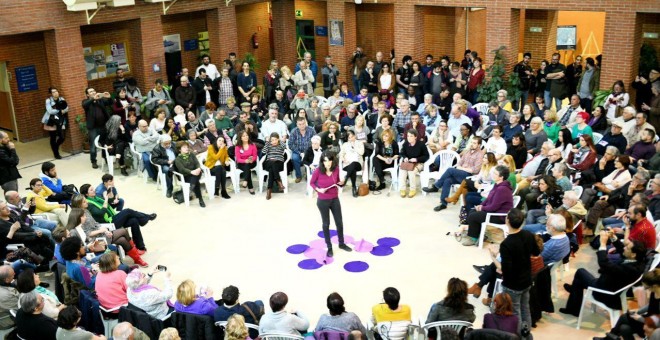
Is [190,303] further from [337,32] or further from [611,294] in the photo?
[337,32]

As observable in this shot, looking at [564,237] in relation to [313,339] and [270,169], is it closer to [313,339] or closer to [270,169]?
[313,339]

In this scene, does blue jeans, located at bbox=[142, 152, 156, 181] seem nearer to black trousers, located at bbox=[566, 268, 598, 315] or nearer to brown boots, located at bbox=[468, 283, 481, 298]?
brown boots, located at bbox=[468, 283, 481, 298]

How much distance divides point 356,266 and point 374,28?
12311 mm

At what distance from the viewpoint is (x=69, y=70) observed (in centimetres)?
1619

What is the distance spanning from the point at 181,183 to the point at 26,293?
5.45 metres

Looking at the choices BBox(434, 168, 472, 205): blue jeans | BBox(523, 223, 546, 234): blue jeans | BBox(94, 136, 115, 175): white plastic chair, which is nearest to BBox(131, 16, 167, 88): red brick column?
BBox(94, 136, 115, 175): white plastic chair

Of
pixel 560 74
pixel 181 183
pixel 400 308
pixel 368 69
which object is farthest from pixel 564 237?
pixel 368 69

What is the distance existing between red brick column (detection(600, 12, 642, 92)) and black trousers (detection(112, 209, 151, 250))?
34.3 feet

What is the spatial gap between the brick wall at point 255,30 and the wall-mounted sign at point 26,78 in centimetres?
622

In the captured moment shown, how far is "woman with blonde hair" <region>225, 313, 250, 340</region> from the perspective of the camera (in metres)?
6.75

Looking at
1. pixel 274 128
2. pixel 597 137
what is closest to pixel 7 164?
pixel 274 128

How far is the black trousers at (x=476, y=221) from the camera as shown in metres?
10.5

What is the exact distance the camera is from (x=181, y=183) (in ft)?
42.3

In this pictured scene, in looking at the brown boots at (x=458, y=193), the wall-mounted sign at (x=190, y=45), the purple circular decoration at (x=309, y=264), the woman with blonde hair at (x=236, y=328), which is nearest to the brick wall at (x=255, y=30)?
the wall-mounted sign at (x=190, y=45)
